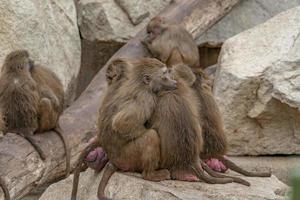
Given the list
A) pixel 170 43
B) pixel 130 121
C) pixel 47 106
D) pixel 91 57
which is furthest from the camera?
pixel 91 57

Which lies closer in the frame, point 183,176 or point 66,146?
point 183,176

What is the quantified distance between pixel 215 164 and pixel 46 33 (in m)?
3.22

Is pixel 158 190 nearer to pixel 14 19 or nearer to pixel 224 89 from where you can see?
pixel 224 89

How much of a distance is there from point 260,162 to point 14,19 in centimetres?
270

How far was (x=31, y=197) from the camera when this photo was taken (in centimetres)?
816

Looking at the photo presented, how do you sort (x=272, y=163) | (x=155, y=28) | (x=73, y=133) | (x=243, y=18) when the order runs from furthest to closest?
A: (x=243, y=18) → (x=155, y=28) → (x=272, y=163) → (x=73, y=133)

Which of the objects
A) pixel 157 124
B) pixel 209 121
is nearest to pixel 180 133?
pixel 157 124

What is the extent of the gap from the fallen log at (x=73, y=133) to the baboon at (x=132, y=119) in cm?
74

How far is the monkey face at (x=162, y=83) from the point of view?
209 inches

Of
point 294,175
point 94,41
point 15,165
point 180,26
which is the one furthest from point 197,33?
point 294,175

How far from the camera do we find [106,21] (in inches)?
369

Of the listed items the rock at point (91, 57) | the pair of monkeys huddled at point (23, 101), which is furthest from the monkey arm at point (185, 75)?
the rock at point (91, 57)

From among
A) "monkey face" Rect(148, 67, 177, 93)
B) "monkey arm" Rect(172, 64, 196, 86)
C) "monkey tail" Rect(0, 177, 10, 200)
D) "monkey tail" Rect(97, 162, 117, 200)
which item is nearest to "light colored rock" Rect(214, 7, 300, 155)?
"monkey arm" Rect(172, 64, 196, 86)

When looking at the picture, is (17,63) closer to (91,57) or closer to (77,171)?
(77,171)
